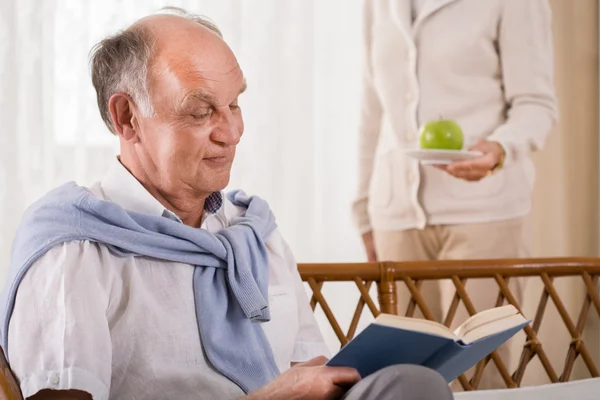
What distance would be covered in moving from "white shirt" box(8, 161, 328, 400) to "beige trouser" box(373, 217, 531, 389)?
116 cm

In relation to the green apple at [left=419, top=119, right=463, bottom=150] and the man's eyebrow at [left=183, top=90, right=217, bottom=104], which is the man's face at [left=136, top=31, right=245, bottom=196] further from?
the green apple at [left=419, top=119, right=463, bottom=150]

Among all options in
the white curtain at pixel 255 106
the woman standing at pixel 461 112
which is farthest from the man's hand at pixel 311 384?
the white curtain at pixel 255 106

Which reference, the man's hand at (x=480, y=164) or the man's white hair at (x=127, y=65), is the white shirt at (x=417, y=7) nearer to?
the man's hand at (x=480, y=164)

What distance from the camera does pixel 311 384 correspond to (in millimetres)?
970


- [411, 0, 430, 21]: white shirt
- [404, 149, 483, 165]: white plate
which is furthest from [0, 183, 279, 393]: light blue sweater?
[411, 0, 430, 21]: white shirt

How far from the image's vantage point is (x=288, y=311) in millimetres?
1313

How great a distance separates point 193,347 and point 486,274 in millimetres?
831

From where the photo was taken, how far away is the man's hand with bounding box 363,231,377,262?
A: 8.18ft

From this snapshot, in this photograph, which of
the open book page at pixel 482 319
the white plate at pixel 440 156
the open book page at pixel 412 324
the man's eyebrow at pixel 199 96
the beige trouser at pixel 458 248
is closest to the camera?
the open book page at pixel 412 324

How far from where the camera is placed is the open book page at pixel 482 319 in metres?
1.00

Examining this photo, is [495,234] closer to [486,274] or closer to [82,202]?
[486,274]

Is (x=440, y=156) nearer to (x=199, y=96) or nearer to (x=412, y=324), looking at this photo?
(x=199, y=96)

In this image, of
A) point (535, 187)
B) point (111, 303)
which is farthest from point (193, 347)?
point (535, 187)

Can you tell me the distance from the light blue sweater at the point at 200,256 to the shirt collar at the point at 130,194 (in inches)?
1.0
